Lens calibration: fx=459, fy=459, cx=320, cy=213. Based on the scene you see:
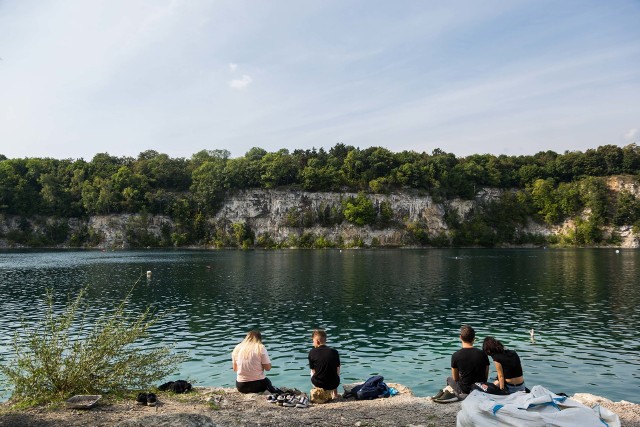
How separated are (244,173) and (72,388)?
467 ft

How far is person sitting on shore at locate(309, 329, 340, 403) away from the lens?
11.9 metres

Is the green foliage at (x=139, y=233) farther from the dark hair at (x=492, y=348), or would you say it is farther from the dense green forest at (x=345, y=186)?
the dark hair at (x=492, y=348)

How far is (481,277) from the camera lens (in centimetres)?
5222

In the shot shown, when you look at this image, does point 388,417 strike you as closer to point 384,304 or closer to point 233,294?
point 384,304

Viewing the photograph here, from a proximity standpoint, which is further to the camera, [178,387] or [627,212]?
[627,212]

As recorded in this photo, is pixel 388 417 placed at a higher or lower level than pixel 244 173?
lower

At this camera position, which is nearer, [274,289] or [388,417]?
[388,417]

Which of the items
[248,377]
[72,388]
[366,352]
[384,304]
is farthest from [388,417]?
[384,304]

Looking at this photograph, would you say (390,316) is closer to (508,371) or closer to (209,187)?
(508,371)

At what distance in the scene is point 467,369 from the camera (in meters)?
11.7

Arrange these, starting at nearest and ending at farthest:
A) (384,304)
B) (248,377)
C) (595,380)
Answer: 1. (248,377)
2. (595,380)
3. (384,304)

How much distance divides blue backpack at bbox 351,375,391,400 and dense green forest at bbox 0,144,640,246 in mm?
126915

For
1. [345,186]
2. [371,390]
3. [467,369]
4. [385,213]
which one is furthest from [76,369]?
[345,186]

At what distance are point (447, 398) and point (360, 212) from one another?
12894 centimetres
